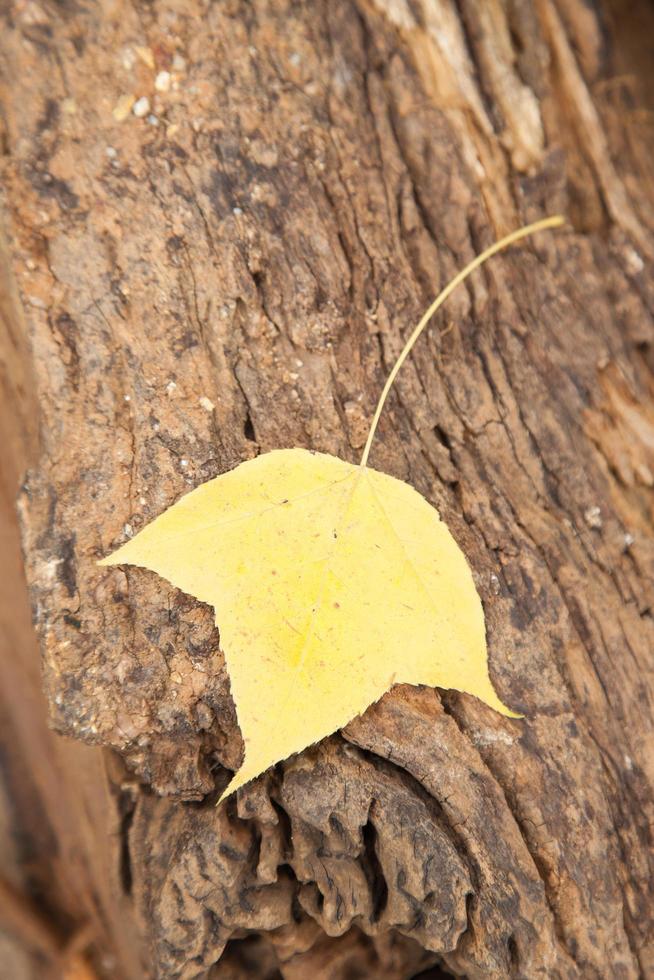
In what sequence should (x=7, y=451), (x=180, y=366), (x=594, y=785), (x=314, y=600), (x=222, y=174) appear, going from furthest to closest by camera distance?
1. (x=7, y=451)
2. (x=222, y=174)
3. (x=180, y=366)
4. (x=594, y=785)
5. (x=314, y=600)

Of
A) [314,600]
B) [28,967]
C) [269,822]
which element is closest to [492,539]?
[314,600]

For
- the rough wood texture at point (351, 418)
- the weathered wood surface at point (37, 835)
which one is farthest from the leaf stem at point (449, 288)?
the weathered wood surface at point (37, 835)

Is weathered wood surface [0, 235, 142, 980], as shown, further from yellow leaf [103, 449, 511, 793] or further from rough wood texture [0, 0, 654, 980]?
yellow leaf [103, 449, 511, 793]

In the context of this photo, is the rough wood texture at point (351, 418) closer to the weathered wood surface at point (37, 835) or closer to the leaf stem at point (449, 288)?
the leaf stem at point (449, 288)

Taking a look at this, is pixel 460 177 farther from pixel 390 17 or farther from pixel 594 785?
pixel 594 785

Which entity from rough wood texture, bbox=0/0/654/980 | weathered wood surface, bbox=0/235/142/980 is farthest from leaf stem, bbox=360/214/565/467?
weathered wood surface, bbox=0/235/142/980

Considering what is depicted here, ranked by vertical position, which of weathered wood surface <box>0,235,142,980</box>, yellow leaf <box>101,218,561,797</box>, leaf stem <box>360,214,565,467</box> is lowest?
weathered wood surface <box>0,235,142,980</box>

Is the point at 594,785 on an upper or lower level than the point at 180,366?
lower

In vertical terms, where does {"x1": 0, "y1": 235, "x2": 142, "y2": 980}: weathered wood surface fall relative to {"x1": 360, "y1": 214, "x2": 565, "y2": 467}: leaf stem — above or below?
below
